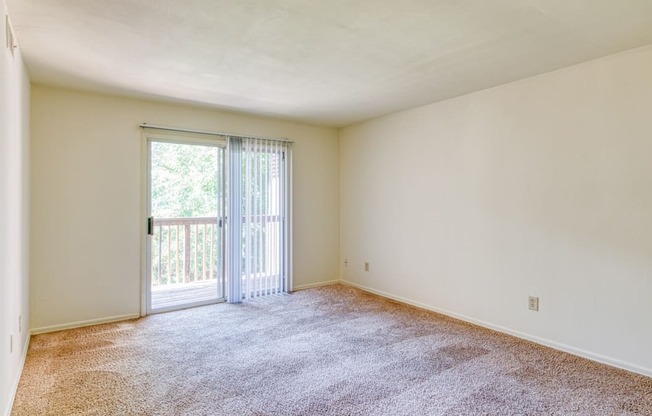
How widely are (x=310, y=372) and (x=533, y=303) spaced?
199 centimetres

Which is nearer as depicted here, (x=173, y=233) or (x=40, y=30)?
(x=40, y=30)

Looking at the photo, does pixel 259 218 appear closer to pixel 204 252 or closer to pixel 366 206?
pixel 204 252

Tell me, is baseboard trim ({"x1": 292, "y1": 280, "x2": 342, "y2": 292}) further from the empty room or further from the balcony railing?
the balcony railing

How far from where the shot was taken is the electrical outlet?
10.00 feet

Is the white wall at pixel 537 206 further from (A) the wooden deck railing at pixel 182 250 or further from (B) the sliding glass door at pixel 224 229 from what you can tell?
(A) the wooden deck railing at pixel 182 250

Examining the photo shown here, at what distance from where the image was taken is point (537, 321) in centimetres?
304

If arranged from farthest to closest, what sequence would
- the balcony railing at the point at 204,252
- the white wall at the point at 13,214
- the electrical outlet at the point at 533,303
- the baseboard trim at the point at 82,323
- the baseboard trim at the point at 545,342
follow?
the balcony railing at the point at 204,252, the baseboard trim at the point at 82,323, the electrical outlet at the point at 533,303, the baseboard trim at the point at 545,342, the white wall at the point at 13,214

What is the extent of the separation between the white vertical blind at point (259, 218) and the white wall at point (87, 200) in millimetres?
656

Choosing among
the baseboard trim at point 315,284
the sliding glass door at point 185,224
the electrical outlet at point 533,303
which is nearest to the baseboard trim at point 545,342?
the electrical outlet at point 533,303

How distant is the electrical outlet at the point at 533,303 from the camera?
3.05 metres

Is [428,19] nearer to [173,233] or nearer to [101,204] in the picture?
[101,204]

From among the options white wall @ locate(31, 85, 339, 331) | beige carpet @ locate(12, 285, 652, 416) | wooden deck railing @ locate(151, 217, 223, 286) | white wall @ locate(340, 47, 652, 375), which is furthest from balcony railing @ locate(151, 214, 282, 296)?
white wall @ locate(340, 47, 652, 375)

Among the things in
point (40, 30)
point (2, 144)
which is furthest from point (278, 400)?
point (40, 30)

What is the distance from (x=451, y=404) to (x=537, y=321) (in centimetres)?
142
